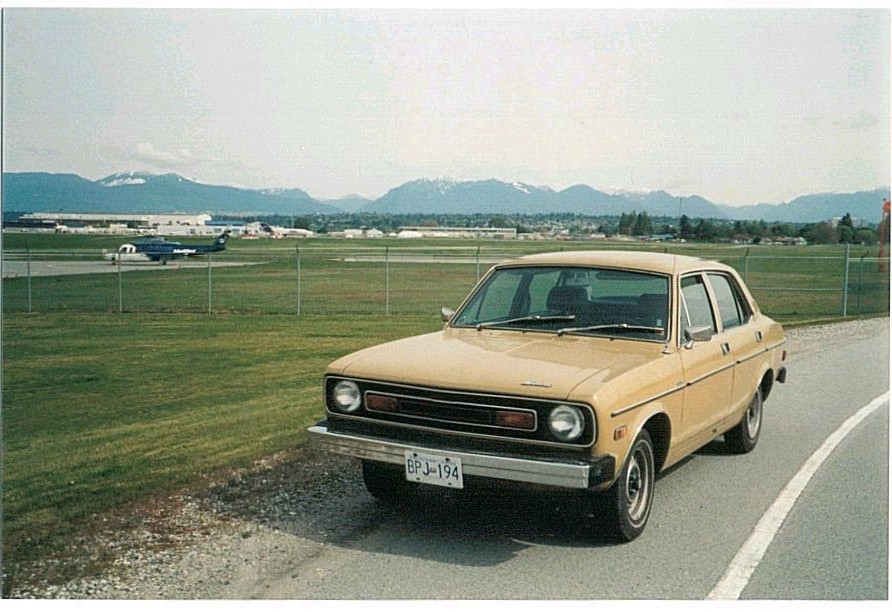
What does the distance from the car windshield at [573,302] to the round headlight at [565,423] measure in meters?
1.26

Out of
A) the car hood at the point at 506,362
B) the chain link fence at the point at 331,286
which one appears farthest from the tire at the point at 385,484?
the chain link fence at the point at 331,286

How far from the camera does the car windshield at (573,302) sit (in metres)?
5.66

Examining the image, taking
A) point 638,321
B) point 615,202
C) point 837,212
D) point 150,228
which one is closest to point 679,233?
point 615,202

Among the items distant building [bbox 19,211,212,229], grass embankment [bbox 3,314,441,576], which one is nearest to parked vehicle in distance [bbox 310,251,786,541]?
grass embankment [bbox 3,314,441,576]

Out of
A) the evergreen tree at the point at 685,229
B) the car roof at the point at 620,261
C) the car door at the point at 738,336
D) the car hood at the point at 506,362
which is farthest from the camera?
the evergreen tree at the point at 685,229

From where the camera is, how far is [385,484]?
18.1ft

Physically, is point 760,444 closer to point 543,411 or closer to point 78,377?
point 543,411

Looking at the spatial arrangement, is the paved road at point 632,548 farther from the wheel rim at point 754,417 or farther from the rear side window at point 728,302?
the rear side window at point 728,302

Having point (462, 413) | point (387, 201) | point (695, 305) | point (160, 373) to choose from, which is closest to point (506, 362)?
point (462, 413)

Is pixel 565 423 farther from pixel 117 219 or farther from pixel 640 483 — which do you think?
pixel 117 219

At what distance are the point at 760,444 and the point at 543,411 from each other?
3731mm

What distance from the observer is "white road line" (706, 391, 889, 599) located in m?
4.28

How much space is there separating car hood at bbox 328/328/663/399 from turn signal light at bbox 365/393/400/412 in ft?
0.37

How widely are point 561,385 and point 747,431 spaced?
320 cm
